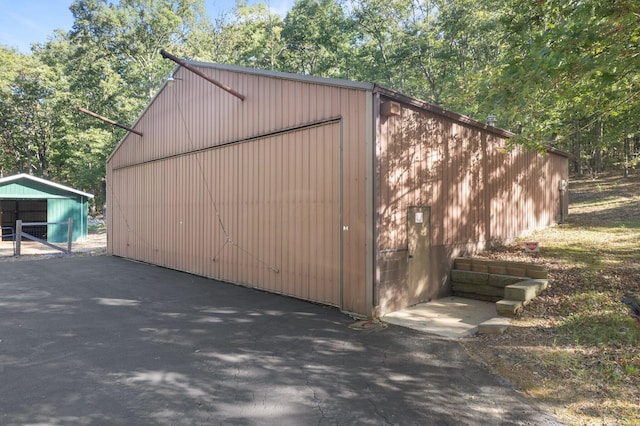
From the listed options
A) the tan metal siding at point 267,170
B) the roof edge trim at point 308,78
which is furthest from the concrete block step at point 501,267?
the roof edge trim at point 308,78

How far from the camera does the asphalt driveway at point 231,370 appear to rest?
295 cm

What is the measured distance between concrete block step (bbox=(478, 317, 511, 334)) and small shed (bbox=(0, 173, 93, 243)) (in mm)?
19604

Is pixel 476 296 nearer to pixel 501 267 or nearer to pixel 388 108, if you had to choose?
pixel 501 267

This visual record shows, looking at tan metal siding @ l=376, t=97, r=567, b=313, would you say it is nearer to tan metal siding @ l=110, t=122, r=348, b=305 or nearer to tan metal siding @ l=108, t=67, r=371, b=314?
tan metal siding @ l=108, t=67, r=371, b=314

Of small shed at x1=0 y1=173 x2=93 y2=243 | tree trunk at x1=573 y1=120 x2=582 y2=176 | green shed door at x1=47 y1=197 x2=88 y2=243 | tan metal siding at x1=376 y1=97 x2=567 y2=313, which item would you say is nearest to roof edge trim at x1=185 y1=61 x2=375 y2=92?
tan metal siding at x1=376 y1=97 x2=567 y2=313

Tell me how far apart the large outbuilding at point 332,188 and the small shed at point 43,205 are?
1065cm

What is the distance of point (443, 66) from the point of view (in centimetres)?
2084

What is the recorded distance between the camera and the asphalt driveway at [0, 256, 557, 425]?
2945 millimetres

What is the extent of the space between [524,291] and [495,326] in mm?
945

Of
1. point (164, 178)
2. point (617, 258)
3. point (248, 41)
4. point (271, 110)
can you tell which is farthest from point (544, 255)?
point (248, 41)

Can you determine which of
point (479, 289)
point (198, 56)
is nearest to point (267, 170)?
point (479, 289)

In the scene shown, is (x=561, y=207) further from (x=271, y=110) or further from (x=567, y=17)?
(x=271, y=110)

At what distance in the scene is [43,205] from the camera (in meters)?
21.7

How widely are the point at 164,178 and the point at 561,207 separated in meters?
11.8
